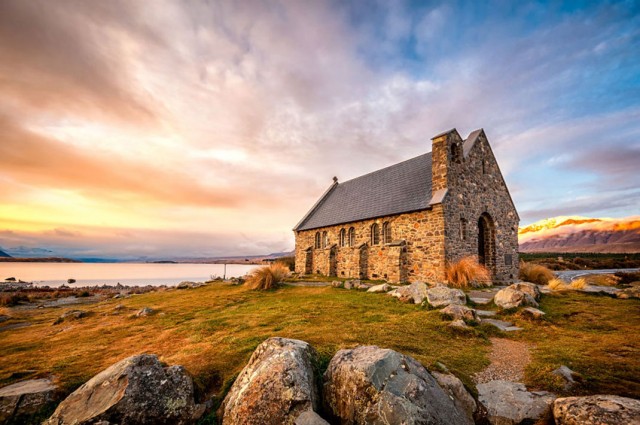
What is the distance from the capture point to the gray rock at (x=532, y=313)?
8.52 m

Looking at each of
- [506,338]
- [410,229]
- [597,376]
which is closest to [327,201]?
[410,229]

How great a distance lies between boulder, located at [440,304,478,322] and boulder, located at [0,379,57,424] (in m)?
9.22

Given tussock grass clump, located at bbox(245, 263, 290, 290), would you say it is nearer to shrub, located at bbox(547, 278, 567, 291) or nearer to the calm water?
the calm water

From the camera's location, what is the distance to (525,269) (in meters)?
20.3

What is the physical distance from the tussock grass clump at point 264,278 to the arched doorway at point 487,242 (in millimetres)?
14664

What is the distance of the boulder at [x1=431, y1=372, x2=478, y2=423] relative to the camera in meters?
4.26

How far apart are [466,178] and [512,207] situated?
254 inches

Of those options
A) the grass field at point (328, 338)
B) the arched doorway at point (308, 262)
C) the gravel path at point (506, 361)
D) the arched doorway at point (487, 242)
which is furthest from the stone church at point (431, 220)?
the gravel path at point (506, 361)

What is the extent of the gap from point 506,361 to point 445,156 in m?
14.4

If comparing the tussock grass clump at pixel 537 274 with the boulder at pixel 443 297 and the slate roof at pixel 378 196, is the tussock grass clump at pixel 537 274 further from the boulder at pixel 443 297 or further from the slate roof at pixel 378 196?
the boulder at pixel 443 297

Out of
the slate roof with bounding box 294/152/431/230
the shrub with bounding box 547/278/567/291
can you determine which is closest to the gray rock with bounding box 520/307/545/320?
the shrub with bounding box 547/278/567/291

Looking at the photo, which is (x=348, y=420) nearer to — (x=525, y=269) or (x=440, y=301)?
(x=440, y=301)

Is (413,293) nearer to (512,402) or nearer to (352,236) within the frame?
(512,402)

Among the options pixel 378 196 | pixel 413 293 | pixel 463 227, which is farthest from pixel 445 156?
pixel 413 293
